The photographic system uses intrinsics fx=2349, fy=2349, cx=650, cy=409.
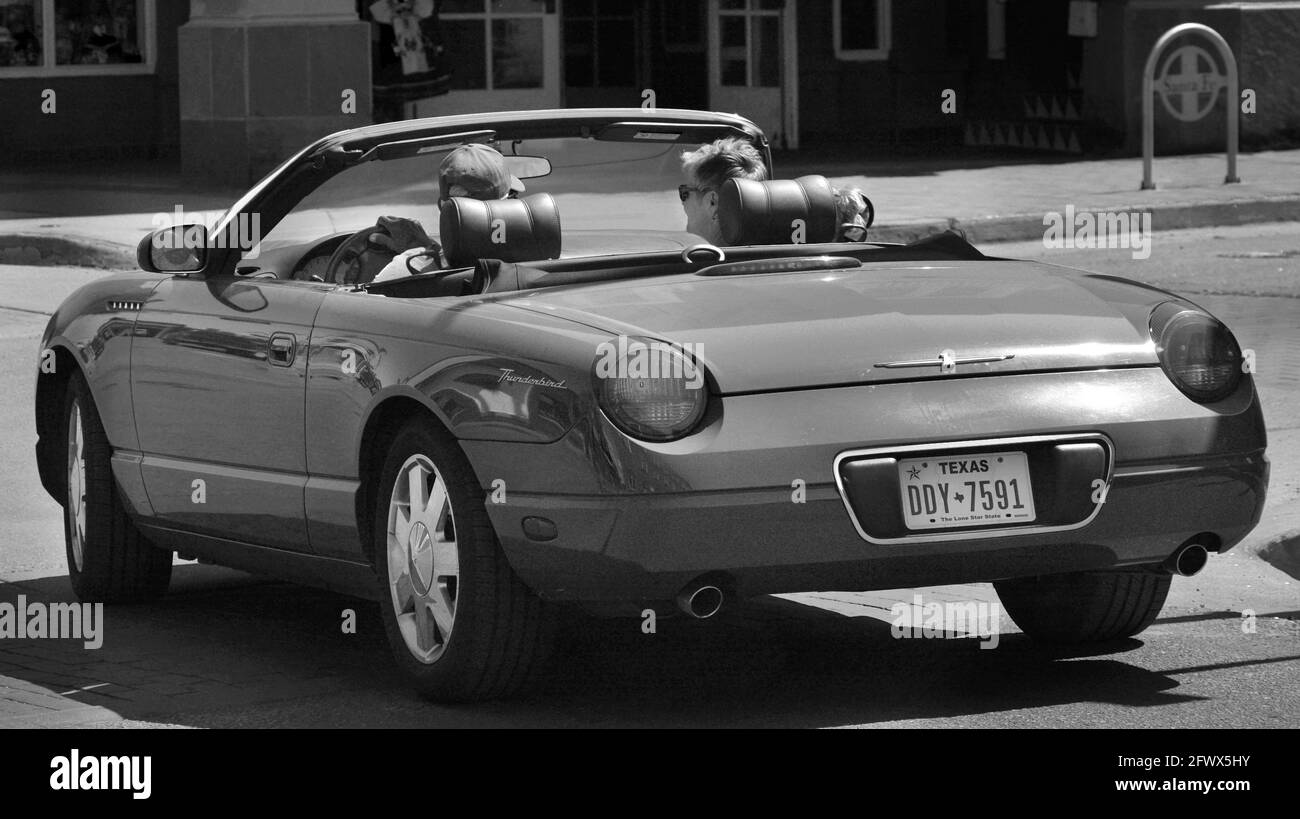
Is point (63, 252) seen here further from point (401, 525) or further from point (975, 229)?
point (401, 525)

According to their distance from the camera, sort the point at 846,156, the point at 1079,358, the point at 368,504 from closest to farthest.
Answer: the point at 1079,358
the point at 368,504
the point at 846,156

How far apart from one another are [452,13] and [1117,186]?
334 inches

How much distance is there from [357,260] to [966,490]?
203cm

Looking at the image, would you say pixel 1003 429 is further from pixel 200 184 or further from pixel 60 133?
pixel 60 133

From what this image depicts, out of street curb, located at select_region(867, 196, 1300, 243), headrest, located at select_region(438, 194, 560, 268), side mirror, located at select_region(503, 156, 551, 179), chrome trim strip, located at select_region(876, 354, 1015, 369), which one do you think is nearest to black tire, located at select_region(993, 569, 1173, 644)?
chrome trim strip, located at select_region(876, 354, 1015, 369)

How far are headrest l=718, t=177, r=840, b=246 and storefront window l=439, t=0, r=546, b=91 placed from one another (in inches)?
743

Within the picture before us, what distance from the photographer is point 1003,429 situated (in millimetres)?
5016

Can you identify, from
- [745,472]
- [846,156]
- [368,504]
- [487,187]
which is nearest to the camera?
[745,472]

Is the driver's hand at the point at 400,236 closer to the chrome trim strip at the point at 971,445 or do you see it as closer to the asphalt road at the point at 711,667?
the asphalt road at the point at 711,667

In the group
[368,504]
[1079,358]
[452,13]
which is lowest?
[368,504]

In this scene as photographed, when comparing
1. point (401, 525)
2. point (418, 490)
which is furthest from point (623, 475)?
point (401, 525)

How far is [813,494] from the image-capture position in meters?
4.89

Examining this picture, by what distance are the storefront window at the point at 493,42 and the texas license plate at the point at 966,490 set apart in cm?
2022
